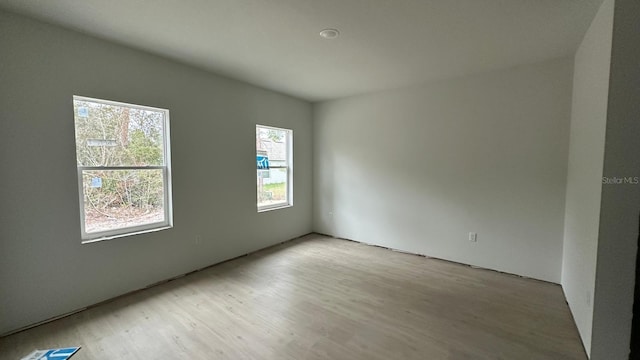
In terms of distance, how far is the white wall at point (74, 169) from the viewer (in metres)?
2.15

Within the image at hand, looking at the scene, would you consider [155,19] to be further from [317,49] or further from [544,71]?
[544,71]

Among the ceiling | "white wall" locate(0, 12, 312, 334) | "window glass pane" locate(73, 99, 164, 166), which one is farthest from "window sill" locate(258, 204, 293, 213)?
the ceiling

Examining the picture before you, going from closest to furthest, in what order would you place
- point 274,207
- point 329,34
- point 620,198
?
point 620,198, point 329,34, point 274,207

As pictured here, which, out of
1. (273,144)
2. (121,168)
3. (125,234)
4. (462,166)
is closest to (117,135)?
(121,168)

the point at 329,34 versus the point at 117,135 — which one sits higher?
the point at 329,34

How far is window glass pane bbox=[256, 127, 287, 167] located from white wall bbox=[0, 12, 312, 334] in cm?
36

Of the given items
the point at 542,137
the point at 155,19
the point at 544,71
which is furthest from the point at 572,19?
the point at 155,19

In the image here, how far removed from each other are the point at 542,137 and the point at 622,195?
1709 mm

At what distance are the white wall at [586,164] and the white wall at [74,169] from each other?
12.6 ft

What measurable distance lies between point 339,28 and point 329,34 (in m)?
0.14

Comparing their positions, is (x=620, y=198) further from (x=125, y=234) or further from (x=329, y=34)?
(x=125, y=234)

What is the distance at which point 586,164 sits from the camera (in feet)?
7.13

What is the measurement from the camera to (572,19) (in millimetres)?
2189

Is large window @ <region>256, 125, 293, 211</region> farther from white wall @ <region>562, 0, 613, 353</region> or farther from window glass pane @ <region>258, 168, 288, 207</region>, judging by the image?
white wall @ <region>562, 0, 613, 353</region>
